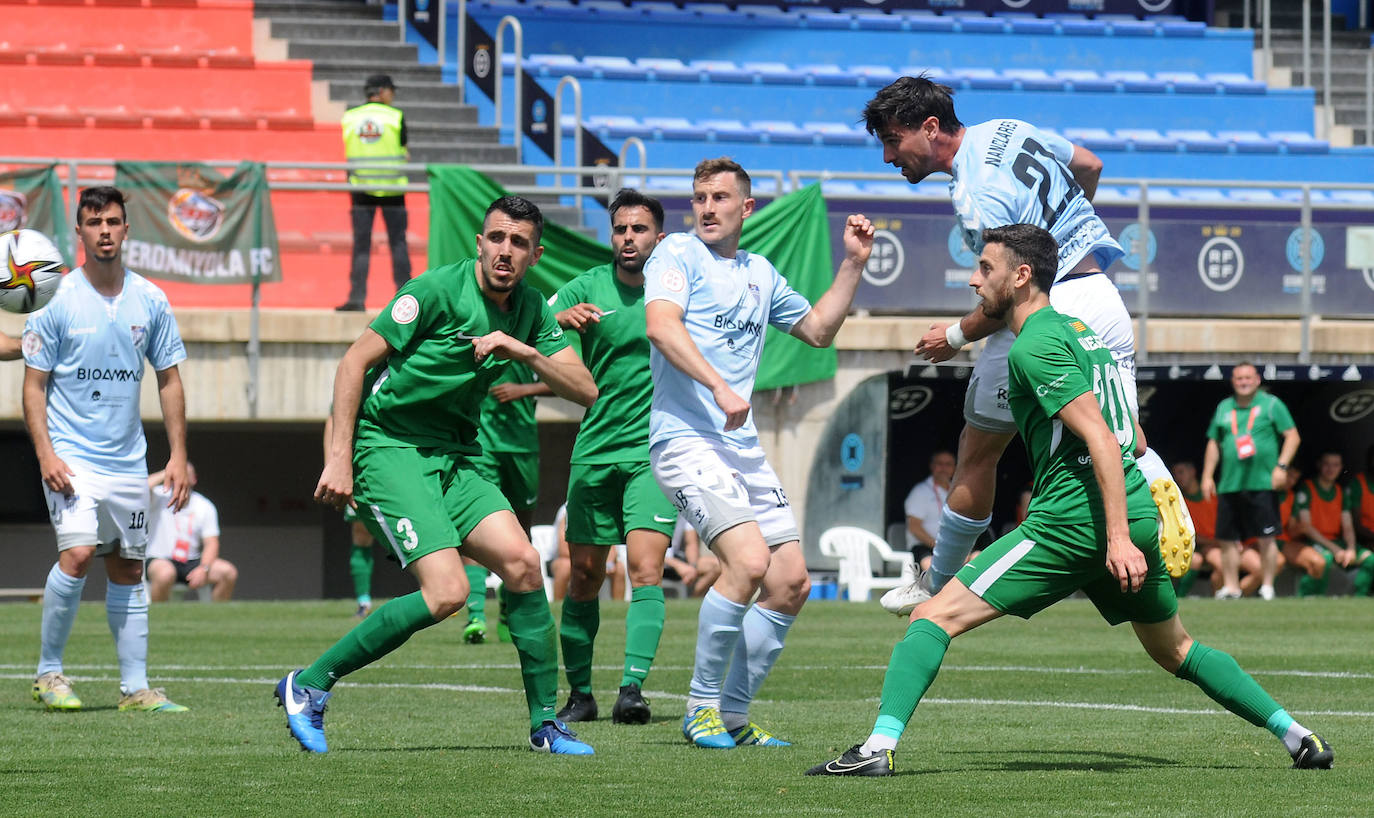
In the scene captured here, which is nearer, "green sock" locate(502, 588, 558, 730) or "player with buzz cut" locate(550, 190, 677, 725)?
"green sock" locate(502, 588, 558, 730)

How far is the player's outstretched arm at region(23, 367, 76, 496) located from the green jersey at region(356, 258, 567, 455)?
2103 mm

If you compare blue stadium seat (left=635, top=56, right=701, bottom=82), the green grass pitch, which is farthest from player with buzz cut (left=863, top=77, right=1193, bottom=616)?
blue stadium seat (left=635, top=56, right=701, bottom=82)

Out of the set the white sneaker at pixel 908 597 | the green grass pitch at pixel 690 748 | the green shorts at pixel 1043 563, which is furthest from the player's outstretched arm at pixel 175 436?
the green shorts at pixel 1043 563

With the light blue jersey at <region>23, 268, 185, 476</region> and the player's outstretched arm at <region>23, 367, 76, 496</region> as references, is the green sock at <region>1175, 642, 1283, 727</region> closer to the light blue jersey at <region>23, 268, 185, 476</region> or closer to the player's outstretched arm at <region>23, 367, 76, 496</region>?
the light blue jersey at <region>23, 268, 185, 476</region>

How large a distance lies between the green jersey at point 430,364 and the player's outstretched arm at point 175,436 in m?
1.87

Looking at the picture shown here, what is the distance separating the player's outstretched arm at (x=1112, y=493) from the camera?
19.2 ft

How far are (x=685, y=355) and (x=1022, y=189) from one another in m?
1.39

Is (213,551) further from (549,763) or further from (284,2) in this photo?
(549,763)

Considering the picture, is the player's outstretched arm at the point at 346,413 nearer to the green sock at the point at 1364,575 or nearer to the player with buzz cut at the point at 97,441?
the player with buzz cut at the point at 97,441

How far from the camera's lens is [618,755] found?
271 inches

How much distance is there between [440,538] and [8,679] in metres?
4.56

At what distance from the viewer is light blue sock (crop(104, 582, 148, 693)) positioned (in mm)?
8789

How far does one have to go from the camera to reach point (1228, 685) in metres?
6.38

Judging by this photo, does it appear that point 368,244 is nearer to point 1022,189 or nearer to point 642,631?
point 642,631
